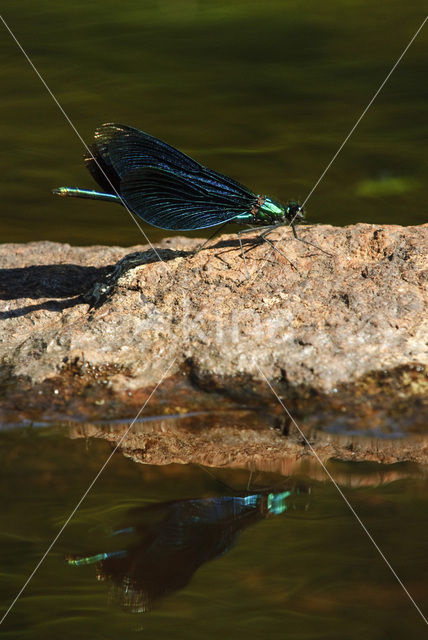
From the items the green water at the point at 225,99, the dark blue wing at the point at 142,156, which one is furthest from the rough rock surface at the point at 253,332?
the green water at the point at 225,99

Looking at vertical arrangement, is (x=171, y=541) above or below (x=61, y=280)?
below

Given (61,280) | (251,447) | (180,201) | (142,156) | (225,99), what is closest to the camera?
(251,447)

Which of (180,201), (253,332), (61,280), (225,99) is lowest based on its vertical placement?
(253,332)

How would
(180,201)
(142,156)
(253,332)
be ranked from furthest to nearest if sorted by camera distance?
(180,201), (142,156), (253,332)

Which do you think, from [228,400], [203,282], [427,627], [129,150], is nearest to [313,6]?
[129,150]

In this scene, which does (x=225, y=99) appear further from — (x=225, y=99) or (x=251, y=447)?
(x=251, y=447)

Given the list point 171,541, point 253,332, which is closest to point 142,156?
point 253,332

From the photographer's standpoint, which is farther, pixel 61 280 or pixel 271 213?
pixel 61 280
